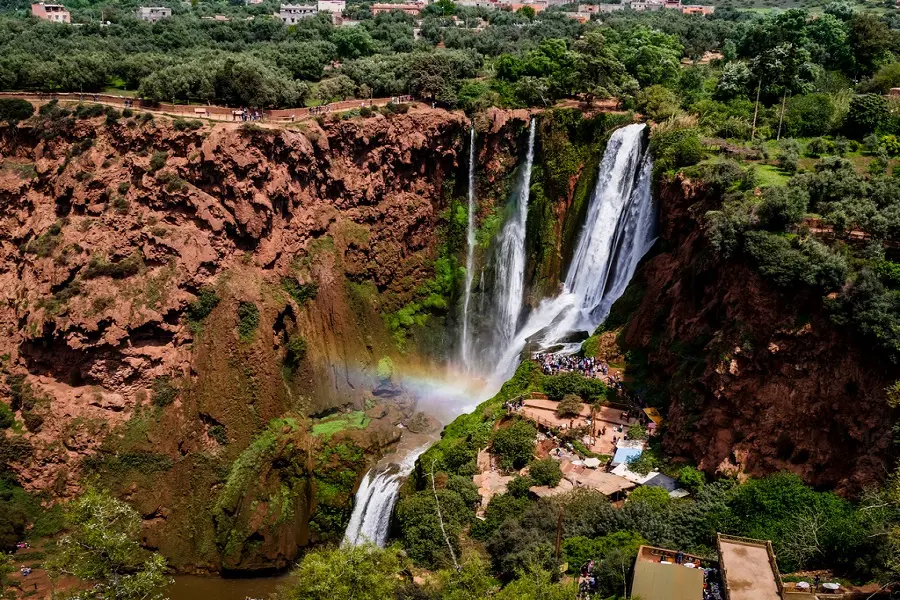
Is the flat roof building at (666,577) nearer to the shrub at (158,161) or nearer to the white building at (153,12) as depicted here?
the shrub at (158,161)

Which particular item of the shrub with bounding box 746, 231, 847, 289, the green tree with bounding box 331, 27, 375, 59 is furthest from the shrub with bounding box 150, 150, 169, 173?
the shrub with bounding box 746, 231, 847, 289

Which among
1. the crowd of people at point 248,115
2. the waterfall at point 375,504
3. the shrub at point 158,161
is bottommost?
the waterfall at point 375,504

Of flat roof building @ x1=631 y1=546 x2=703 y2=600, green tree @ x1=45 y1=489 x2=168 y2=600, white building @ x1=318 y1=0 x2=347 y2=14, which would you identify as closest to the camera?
flat roof building @ x1=631 y1=546 x2=703 y2=600

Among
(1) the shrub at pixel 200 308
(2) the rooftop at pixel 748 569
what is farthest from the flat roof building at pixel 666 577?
(1) the shrub at pixel 200 308

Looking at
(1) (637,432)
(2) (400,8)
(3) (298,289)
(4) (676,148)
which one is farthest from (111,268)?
(2) (400,8)

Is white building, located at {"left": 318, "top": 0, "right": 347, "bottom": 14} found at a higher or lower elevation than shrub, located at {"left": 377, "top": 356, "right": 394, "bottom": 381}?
higher

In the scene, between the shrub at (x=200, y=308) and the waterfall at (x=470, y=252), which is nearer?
the shrub at (x=200, y=308)

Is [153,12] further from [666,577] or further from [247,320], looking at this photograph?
[666,577]

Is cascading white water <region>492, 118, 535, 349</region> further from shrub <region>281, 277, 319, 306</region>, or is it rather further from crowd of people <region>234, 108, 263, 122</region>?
crowd of people <region>234, 108, 263, 122</region>
